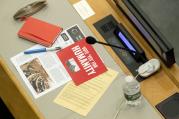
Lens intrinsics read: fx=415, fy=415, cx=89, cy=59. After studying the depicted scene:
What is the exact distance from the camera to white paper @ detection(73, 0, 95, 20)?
1745 mm

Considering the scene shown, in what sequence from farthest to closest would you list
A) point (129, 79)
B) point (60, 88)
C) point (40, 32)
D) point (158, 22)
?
point (158, 22), point (40, 32), point (60, 88), point (129, 79)

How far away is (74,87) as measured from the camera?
1558mm

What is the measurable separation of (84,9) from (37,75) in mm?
363

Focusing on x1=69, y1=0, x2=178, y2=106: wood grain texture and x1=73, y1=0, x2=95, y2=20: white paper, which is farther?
x1=73, y1=0, x2=95, y2=20: white paper

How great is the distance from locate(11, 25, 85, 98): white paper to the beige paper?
0.16 ft

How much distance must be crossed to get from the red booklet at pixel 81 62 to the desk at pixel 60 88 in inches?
1.3

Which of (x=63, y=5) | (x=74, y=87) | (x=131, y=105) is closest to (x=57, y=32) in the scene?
(x=63, y=5)

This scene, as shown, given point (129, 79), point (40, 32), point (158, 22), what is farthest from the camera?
point (158, 22)

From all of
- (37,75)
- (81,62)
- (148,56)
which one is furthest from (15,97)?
(148,56)

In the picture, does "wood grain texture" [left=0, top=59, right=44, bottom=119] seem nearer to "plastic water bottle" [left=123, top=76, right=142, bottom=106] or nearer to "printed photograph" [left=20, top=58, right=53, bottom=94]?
"printed photograph" [left=20, top=58, right=53, bottom=94]

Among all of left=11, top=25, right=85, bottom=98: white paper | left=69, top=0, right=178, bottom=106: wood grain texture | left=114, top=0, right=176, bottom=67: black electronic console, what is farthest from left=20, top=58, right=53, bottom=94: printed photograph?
left=114, top=0, right=176, bottom=67: black electronic console

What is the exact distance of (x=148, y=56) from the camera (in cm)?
160

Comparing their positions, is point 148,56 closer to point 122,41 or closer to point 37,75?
point 122,41

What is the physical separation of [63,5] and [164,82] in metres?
0.56
